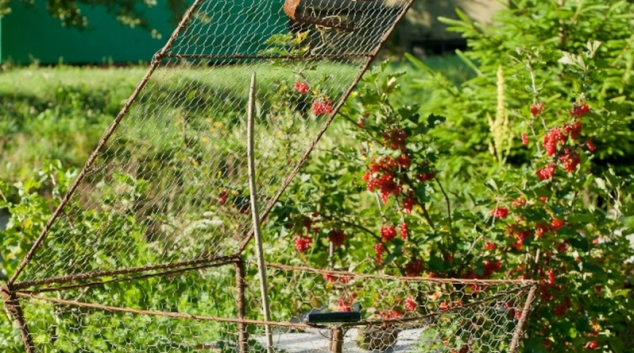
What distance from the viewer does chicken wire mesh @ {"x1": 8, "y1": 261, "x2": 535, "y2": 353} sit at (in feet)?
8.63

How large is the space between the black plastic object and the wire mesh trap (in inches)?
1.1

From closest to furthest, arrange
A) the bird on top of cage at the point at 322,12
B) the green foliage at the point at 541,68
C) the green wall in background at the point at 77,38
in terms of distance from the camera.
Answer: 1. the bird on top of cage at the point at 322,12
2. the green foliage at the point at 541,68
3. the green wall in background at the point at 77,38

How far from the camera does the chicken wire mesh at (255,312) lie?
2631 mm

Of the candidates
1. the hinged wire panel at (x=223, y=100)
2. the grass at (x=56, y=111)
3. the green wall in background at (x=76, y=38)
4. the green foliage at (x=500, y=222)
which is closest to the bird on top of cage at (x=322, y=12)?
the hinged wire panel at (x=223, y=100)

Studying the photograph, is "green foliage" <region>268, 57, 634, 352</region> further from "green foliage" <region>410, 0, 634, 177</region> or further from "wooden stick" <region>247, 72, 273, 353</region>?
"green foliage" <region>410, 0, 634, 177</region>

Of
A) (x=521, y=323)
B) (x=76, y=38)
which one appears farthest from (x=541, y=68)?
(x=76, y=38)

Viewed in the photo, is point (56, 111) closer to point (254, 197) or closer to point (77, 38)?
point (77, 38)

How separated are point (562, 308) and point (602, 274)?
155 millimetres

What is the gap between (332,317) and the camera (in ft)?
7.29

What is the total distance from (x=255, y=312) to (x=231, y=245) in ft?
1.29

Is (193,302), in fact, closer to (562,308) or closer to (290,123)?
(290,123)

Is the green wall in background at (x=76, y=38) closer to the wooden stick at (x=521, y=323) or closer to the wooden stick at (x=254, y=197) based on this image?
the wooden stick at (x=254, y=197)

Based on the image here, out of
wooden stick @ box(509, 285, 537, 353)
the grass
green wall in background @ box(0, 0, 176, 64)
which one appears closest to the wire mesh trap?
wooden stick @ box(509, 285, 537, 353)

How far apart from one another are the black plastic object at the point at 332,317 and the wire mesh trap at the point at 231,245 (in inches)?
1.1
